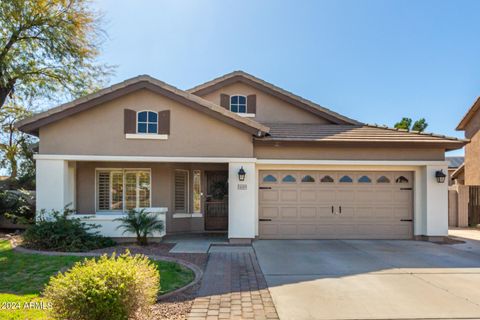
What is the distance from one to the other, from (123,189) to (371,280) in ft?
30.2

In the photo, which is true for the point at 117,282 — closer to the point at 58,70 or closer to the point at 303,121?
the point at 303,121

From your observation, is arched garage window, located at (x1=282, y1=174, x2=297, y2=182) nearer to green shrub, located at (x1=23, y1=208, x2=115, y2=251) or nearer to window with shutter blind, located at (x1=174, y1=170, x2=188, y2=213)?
window with shutter blind, located at (x1=174, y1=170, x2=188, y2=213)

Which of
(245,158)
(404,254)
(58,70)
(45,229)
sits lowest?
(404,254)

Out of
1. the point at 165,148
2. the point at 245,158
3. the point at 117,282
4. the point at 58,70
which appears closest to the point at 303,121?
the point at 245,158

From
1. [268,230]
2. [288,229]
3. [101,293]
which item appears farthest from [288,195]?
[101,293]

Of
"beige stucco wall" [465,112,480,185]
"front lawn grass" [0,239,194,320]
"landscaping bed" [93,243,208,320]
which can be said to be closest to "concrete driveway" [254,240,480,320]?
"landscaping bed" [93,243,208,320]

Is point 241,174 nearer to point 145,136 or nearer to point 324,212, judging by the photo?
point 145,136

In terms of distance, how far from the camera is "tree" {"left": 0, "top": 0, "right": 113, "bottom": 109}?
1689 centimetres

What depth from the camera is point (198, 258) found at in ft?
28.1

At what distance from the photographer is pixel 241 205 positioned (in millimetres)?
10617

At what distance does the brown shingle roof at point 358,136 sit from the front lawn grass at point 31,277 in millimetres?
5599

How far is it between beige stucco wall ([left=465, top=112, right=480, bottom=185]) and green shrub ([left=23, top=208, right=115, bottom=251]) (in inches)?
829

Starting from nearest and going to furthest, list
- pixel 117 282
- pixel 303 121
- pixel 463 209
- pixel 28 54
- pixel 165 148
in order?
pixel 117 282 < pixel 165 148 < pixel 303 121 < pixel 463 209 < pixel 28 54

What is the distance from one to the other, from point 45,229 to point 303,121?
10.6 meters
